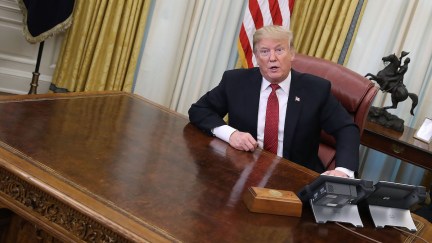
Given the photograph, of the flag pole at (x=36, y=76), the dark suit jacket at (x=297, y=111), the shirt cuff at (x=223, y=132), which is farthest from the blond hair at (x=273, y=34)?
the flag pole at (x=36, y=76)

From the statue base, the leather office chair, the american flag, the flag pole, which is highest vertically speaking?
the american flag

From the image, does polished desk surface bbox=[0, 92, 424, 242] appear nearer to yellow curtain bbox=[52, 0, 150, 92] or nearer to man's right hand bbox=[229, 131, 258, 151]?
man's right hand bbox=[229, 131, 258, 151]

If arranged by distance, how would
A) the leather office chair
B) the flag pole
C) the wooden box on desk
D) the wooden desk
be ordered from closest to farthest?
the wooden box on desk < the leather office chair < the wooden desk < the flag pole

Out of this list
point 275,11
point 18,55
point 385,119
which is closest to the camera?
point 385,119

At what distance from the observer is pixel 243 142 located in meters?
2.08

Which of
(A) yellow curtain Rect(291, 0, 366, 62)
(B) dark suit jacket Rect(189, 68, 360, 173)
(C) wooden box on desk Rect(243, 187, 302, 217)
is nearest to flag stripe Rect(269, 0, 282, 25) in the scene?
(A) yellow curtain Rect(291, 0, 366, 62)

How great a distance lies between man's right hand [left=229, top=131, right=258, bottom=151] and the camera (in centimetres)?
208

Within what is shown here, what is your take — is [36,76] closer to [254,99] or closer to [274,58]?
[254,99]

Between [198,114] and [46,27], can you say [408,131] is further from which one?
[46,27]

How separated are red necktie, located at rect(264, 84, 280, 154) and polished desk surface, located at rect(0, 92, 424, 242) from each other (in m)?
0.32

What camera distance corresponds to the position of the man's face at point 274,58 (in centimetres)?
235

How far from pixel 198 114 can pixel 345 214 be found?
912 millimetres

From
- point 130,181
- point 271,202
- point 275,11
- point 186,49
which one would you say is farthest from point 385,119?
point 130,181

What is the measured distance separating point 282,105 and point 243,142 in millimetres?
435
